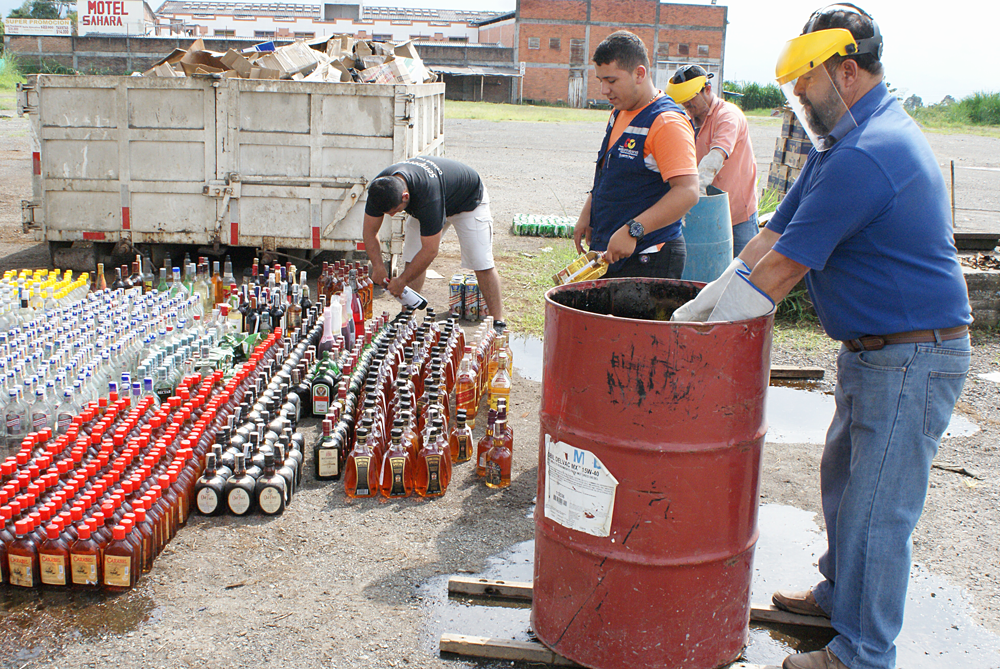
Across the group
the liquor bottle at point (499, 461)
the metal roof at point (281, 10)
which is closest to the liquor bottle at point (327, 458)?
the liquor bottle at point (499, 461)

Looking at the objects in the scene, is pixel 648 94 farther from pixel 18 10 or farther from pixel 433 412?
pixel 18 10

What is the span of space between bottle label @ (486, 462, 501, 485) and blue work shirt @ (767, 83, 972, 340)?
87.3 inches

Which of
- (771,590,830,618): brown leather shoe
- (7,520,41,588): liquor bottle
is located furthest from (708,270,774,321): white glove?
(7,520,41,588): liquor bottle

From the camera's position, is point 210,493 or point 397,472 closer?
point 210,493

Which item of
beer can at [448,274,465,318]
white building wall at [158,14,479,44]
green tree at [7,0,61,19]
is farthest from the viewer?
green tree at [7,0,61,19]

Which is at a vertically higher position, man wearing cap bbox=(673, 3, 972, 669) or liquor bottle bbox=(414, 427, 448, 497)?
man wearing cap bbox=(673, 3, 972, 669)

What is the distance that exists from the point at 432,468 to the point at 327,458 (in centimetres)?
61

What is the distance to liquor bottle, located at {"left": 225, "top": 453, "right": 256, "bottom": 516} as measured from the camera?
13.4 feet

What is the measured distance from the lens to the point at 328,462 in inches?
178

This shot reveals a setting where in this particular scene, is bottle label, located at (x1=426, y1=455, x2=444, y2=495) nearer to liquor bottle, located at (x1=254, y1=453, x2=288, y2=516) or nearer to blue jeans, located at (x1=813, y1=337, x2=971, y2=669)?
liquor bottle, located at (x1=254, y1=453, x2=288, y2=516)

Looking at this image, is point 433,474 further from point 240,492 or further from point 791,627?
point 791,627

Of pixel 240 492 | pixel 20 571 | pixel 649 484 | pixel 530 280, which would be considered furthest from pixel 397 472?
pixel 530 280

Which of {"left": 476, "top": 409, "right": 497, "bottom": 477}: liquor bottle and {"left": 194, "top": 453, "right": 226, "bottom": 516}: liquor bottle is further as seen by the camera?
{"left": 476, "top": 409, "right": 497, "bottom": 477}: liquor bottle

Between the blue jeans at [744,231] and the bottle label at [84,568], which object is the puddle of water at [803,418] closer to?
the blue jeans at [744,231]
